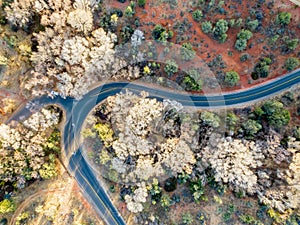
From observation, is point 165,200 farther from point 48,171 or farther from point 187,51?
point 187,51

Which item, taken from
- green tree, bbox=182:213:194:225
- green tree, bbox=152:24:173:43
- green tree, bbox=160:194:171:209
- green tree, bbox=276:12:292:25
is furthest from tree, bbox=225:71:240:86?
green tree, bbox=182:213:194:225

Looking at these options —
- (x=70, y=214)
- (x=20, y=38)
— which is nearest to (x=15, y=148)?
(x=70, y=214)

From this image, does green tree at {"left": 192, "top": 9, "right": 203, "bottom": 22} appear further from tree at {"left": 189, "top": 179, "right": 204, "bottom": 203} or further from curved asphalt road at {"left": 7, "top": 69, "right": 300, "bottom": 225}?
tree at {"left": 189, "top": 179, "right": 204, "bottom": 203}

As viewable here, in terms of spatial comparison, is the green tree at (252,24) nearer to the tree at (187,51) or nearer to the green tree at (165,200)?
the tree at (187,51)

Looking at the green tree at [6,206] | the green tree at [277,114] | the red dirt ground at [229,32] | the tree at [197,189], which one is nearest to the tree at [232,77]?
the red dirt ground at [229,32]

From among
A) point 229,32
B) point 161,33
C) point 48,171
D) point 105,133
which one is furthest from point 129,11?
point 48,171

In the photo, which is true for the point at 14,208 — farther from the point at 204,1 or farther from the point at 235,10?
the point at 235,10
